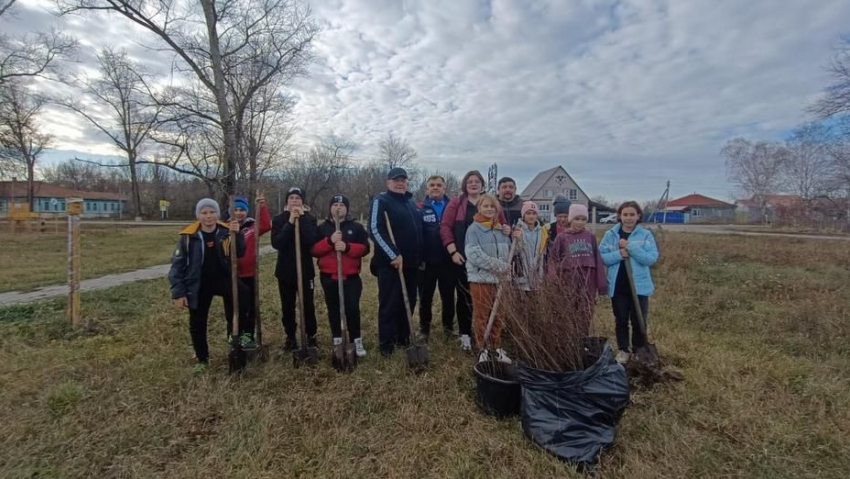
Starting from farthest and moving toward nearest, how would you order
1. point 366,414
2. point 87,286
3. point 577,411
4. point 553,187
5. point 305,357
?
point 553,187, point 87,286, point 305,357, point 366,414, point 577,411

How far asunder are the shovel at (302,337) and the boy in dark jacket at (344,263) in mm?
184

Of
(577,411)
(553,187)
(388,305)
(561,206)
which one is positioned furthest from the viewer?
(553,187)

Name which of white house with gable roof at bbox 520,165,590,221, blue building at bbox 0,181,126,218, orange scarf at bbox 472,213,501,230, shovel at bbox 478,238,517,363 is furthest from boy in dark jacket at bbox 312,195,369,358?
blue building at bbox 0,181,126,218

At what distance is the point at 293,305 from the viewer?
4.03 metres

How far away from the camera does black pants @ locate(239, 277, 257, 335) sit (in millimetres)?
3823

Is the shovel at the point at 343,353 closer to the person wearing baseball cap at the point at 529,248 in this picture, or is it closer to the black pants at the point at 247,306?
the black pants at the point at 247,306

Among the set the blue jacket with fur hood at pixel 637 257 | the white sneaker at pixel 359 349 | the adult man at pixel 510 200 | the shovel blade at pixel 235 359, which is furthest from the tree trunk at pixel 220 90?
the blue jacket with fur hood at pixel 637 257

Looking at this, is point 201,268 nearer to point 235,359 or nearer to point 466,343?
point 235,359

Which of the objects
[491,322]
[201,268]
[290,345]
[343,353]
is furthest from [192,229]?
[491,322]

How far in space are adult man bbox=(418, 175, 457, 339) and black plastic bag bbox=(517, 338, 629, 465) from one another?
1.93 meters

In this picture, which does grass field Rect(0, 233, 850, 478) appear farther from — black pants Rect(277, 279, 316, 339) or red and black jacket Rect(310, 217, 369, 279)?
red and black jacket Rect(310, 217, 369, 279)

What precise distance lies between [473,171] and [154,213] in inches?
2090

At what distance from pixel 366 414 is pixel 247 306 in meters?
1.78

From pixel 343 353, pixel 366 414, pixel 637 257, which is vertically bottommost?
pixel 366 414
